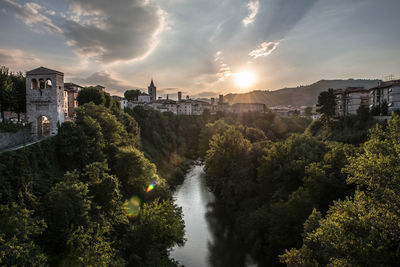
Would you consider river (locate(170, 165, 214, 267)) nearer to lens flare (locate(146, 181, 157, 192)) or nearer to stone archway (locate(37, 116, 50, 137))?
lens flare (locate(146, 181, 157, 192))

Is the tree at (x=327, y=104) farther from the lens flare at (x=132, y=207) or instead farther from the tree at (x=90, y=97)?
the lens flare at (x=132, y=207)

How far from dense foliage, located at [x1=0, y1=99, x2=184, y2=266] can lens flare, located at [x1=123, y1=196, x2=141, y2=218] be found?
A: 10cm

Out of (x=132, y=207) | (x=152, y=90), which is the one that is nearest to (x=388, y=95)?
(x=132, y=207)

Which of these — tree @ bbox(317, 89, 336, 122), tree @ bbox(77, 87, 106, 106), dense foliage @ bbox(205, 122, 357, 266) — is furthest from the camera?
tree @ bbox(317, 89, 336, 122)

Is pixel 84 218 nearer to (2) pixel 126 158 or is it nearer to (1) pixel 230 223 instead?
(2) pixel 126 158

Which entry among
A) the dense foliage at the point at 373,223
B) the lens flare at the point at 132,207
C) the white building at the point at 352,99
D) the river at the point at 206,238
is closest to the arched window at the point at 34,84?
the lens flare at the point at 132,207

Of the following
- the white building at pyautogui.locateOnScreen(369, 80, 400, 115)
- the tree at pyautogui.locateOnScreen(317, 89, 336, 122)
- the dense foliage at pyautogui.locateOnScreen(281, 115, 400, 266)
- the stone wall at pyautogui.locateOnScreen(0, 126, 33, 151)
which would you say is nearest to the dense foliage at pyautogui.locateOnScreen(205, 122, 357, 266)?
the dense foliage at pyautogui.locateOnScreen(281, 115, 400, 266)

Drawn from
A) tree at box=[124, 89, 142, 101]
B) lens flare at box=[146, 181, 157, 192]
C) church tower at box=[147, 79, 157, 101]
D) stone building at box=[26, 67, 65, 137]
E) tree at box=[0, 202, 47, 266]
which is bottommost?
lens flare at box=[146, 181, 157, 192]

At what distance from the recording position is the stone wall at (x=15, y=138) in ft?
76.0

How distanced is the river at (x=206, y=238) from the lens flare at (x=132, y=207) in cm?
614

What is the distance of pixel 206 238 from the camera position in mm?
28016

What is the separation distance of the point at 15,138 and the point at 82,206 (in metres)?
14.9

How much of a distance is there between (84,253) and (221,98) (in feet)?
510

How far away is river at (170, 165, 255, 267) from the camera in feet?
79.3
